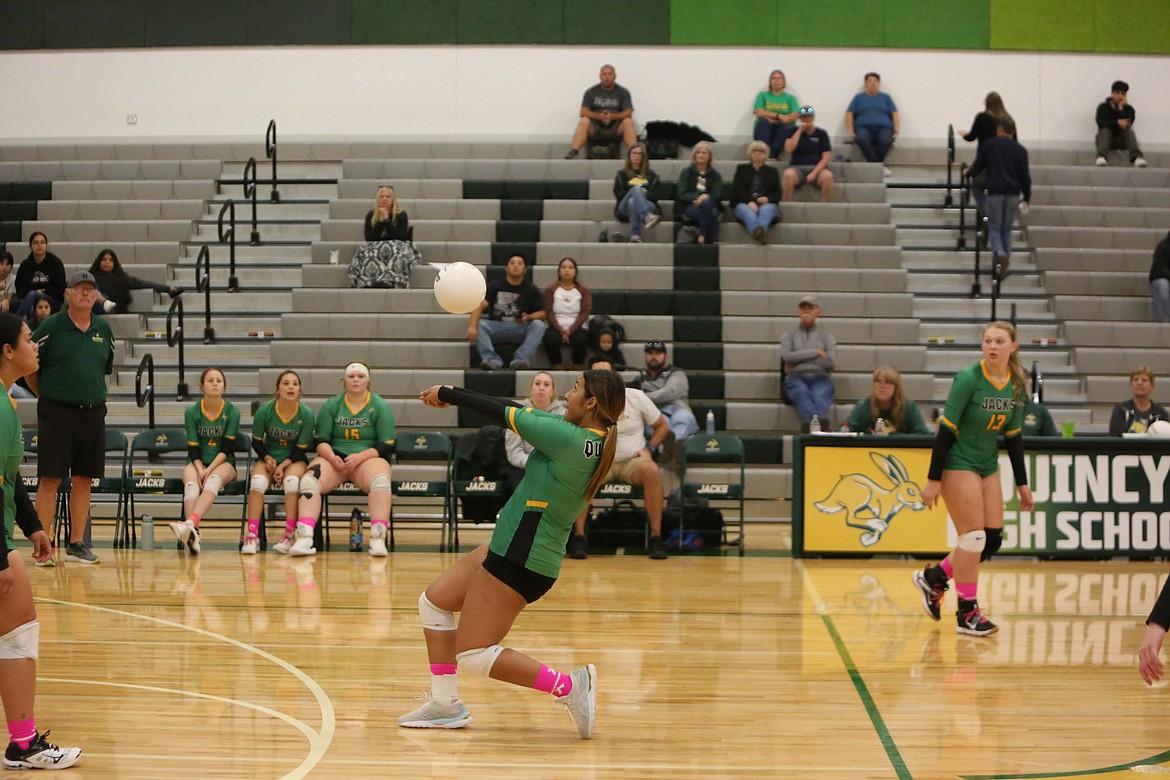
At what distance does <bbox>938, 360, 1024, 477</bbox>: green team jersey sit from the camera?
7320 millimetres

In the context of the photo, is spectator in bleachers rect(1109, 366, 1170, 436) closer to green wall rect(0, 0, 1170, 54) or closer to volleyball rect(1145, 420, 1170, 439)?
volleyball rect(1145, 420, 1170, 439)

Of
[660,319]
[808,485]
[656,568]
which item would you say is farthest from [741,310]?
[656,568]

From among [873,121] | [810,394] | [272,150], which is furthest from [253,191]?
[873,121]

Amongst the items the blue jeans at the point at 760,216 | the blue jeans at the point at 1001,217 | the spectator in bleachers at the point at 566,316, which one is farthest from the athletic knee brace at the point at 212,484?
the blue jeans at the point at 1001,217

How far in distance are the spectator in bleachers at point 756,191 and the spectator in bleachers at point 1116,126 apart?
4.98 m

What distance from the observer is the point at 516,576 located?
5176 mm

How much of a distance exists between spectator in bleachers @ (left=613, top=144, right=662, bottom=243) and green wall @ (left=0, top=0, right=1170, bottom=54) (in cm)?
311

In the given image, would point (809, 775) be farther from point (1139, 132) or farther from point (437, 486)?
point (1139, 132)

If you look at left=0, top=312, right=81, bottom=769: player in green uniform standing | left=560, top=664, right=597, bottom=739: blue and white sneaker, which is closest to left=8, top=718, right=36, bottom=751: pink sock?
left=0, top=312, right=81, bottom=769: player in green uniform standing

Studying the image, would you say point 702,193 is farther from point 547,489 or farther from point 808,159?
point 547,489

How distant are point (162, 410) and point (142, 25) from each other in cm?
702

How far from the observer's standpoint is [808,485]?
10.5 m

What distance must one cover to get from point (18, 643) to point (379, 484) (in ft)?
19.7

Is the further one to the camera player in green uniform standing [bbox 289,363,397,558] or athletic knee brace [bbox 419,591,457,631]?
player in green uniform standing [bbox 289,363,397,558]
